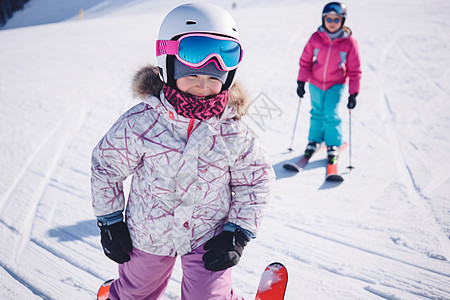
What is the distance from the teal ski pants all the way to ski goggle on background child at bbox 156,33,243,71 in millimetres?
2647

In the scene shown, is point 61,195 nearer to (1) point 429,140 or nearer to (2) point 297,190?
(2) point 297,190

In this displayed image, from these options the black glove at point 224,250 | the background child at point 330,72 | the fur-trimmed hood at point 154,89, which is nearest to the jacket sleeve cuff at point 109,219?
the black glove at point 224,250

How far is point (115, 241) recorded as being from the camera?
1.66 metres

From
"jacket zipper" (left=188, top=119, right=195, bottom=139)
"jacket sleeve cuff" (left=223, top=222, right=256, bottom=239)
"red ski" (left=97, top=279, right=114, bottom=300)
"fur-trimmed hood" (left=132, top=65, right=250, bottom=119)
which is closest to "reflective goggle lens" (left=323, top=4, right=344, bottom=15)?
"fur-trimmed hood" (left=132, top=65, right=250, bottom=119)

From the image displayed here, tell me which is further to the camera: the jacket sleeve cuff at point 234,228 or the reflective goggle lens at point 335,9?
the reflective goggle lens at point 335,9

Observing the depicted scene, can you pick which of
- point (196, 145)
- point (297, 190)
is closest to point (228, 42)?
point (196, 145)

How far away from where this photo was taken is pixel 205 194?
160cm

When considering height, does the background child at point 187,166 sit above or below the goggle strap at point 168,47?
below

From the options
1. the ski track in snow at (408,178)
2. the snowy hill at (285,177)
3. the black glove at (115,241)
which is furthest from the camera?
the ski track in snow at (408,178)

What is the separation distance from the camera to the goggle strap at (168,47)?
1.49 meters

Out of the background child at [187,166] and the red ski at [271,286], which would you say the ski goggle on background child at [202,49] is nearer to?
the background child at [187,166]

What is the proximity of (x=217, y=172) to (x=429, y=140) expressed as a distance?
403 cm

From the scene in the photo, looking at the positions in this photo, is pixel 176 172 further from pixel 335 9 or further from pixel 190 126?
pixel 335 9

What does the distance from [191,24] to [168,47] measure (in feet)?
0.43
